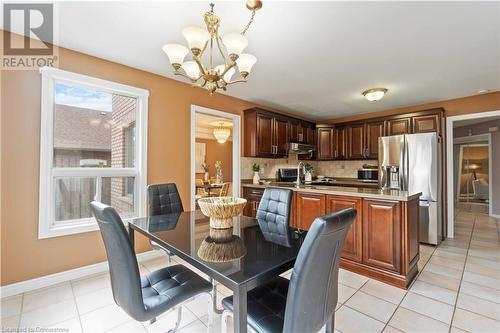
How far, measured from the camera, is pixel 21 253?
2.24 metres

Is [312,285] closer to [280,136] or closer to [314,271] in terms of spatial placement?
[314,271]

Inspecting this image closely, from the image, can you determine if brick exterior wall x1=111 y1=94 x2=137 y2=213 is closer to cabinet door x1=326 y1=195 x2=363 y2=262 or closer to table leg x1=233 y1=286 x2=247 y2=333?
table leg x1=233 y1=286 x2=247 y2=333

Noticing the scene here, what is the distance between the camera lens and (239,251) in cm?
136

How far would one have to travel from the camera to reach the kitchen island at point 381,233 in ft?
7.78

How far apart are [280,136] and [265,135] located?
1.49 feet

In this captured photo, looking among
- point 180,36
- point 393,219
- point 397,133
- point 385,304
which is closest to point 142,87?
point 180,36

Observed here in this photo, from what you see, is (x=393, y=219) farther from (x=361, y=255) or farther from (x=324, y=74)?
(x=324, y=74)

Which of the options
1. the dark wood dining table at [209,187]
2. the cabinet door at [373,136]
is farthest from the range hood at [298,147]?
the dark wood dining table at [209,187]

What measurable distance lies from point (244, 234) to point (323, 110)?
4.17m

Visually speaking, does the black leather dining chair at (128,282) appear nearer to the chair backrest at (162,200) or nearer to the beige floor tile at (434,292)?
the chair backrest at (162,200)

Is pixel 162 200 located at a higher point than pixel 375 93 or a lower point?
lower

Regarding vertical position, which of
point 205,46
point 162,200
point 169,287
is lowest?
point 169,287

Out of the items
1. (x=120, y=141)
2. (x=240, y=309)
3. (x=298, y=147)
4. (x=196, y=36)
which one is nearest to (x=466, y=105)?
(x=298, y=147)

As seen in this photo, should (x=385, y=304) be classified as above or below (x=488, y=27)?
below
